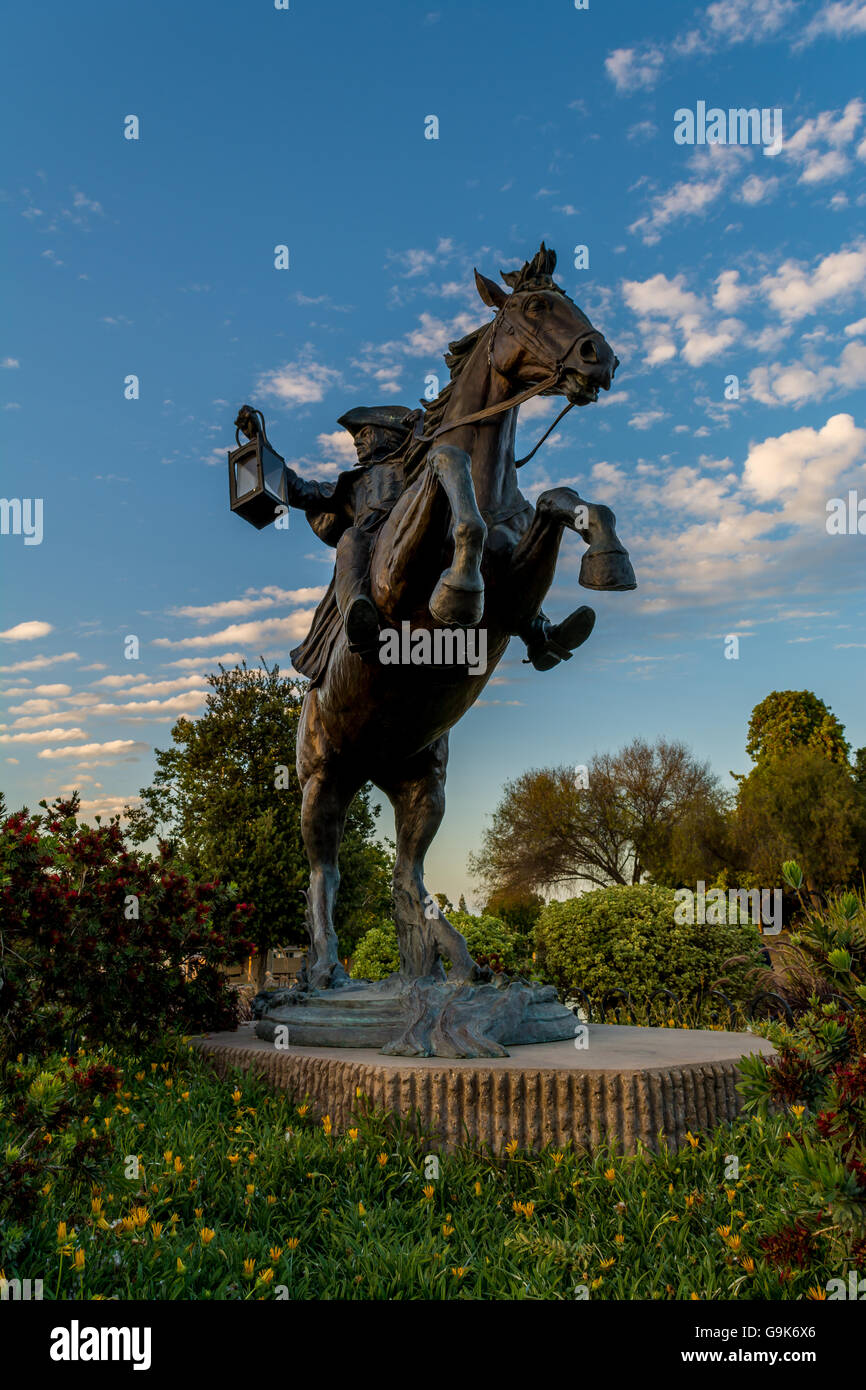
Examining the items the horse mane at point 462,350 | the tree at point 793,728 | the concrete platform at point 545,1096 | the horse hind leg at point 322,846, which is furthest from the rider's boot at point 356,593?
the tree at point 793,728

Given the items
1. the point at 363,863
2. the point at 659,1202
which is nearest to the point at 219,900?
the point at 659,1202

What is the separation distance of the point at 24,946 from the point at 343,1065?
99.5 inches

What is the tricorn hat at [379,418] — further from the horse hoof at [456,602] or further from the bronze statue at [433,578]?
the horse hoof at [456,602]

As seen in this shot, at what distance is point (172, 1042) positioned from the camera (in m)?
6.34

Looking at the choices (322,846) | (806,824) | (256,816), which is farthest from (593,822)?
(322,846)

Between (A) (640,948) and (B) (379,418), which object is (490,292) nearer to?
(B) (379,418)

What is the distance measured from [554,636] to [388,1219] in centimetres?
293

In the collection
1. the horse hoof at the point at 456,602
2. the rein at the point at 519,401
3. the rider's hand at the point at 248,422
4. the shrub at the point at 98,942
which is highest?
the rider's hand at the point at 248,422

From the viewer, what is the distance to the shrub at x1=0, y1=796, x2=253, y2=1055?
18.0 ft

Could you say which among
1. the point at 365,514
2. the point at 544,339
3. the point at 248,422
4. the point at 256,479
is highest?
the point at 248,422

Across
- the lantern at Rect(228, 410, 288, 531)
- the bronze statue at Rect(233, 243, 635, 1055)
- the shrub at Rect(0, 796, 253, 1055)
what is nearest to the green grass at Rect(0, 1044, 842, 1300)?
the bronze statue at Rect(233, 243, 635, 1055)

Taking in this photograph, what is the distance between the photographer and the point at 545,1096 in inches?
159

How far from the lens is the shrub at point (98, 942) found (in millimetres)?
5492

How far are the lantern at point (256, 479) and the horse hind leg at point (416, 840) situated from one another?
1.85 meters
